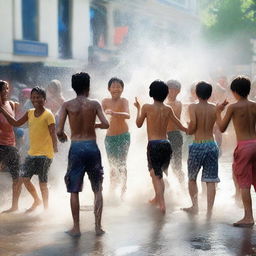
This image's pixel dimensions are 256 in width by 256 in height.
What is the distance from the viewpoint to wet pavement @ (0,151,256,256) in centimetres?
509

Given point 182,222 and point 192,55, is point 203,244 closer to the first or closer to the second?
point 182,222

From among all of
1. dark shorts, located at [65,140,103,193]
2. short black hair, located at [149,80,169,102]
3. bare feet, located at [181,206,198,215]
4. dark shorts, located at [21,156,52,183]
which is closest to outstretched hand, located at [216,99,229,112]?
short black hair, located at [149,80,169,102]

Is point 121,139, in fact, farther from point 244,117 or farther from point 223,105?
point 244,117

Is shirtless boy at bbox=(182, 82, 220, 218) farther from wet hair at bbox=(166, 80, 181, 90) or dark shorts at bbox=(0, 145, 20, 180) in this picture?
dark shorts at bbox=(0, 145, 20, 180)

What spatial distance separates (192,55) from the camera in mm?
39156

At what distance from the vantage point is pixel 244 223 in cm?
601

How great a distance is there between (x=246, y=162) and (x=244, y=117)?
1.68 ft

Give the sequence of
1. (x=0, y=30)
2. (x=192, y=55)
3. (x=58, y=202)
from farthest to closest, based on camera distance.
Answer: (x=192, y=55) → (x=0, y=30) → (x=58, y=202)

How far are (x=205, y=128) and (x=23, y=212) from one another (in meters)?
2.54

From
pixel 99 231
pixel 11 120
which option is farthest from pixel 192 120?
pixel 11 120

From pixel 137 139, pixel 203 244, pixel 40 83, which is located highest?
pixel 40 83

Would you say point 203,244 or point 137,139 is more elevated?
point 137,139

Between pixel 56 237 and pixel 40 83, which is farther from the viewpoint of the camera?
pixel 40 83

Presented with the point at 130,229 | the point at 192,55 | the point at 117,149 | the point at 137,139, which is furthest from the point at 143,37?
the point at 130,229
